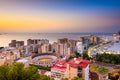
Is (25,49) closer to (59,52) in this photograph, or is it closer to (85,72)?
(59,52)

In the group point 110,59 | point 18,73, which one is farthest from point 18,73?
point 110,59

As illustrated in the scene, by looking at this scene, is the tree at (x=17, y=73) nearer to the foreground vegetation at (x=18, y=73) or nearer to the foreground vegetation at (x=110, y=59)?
the foreground vegetation at (x=18, y=73)

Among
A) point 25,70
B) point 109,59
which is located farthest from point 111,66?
point 25,70

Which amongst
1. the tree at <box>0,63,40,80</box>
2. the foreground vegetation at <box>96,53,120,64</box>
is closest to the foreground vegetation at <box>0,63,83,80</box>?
the tree at <box>0,63,40,80</box>

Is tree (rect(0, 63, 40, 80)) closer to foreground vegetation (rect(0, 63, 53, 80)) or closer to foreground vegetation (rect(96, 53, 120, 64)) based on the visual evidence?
foreground vegetation (rect(0, 63, 53, 80))

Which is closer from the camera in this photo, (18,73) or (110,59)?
(18,73)

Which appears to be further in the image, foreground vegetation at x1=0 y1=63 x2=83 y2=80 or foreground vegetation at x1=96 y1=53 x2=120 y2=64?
foreground vegetation at x1=96 y1=53 x2=120 y2=64

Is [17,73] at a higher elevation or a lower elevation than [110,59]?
higher

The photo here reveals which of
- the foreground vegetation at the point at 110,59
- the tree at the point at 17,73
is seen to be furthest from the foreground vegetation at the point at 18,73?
the foreground vegetation at the point at 110,59

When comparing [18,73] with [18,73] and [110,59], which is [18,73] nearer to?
[18,73]

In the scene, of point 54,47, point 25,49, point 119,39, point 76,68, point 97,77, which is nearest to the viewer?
point 76,68

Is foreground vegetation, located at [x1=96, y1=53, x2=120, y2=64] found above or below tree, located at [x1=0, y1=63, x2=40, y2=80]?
below
